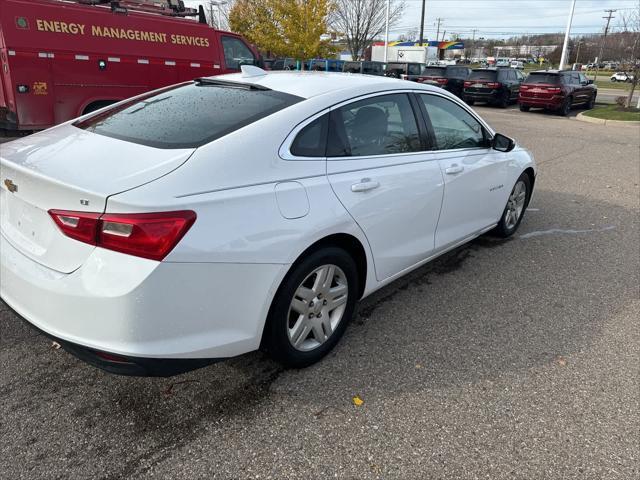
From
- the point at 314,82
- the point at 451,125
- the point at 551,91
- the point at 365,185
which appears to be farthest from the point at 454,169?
the point at 551,91

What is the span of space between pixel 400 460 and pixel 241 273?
113 cm

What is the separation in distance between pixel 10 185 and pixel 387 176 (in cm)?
205

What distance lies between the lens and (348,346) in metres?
A: 3.12

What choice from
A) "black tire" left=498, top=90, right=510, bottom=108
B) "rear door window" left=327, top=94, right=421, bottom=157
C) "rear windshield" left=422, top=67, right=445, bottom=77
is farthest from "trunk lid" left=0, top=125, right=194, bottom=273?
"rear windshield" left=422, top=67, right=445, bottom=77

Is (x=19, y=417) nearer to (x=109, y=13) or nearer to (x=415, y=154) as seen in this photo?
(x=415, y=154)

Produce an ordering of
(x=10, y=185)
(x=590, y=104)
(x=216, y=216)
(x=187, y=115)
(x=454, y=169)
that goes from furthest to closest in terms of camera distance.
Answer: (x=590, y=104) → (x=454, y=169) → (x=187, y=115) → (x=10, y=185) → (x=216, y=216)

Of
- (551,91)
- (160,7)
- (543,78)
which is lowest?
(551,91)

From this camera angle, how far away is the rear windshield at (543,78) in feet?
60.4

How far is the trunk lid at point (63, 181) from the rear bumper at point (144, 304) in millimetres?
88

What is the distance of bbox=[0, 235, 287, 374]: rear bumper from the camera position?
200cm

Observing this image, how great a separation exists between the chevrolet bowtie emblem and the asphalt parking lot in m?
1.04

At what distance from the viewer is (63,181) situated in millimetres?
2135

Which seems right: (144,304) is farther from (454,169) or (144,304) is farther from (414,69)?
(414,69)

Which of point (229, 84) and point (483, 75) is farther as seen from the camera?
point (483, 75)
